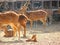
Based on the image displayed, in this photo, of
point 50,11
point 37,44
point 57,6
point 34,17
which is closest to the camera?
point 37,44

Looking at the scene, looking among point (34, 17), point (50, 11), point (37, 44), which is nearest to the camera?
point (37, 44)

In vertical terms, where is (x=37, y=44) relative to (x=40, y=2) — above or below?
below

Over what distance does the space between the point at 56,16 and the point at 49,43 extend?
776 cm

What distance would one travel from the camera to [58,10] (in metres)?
15.8

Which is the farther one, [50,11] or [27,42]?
[50,11]

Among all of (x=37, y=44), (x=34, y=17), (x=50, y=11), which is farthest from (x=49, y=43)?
(x=50, y=11)

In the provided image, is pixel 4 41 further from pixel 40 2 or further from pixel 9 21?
pixel 40 2

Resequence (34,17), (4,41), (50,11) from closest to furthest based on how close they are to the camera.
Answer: (4,41) → (34,17) → (50,11)

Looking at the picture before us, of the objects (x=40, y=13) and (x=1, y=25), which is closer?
(x=1, y=25)

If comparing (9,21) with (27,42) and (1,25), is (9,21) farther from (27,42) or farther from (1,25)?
(27,42)

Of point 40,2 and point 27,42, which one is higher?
point 40,2

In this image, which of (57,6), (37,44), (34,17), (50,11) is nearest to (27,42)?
(37,44)

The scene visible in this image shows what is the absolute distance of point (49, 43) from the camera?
848 cm

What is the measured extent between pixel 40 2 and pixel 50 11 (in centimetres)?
106
